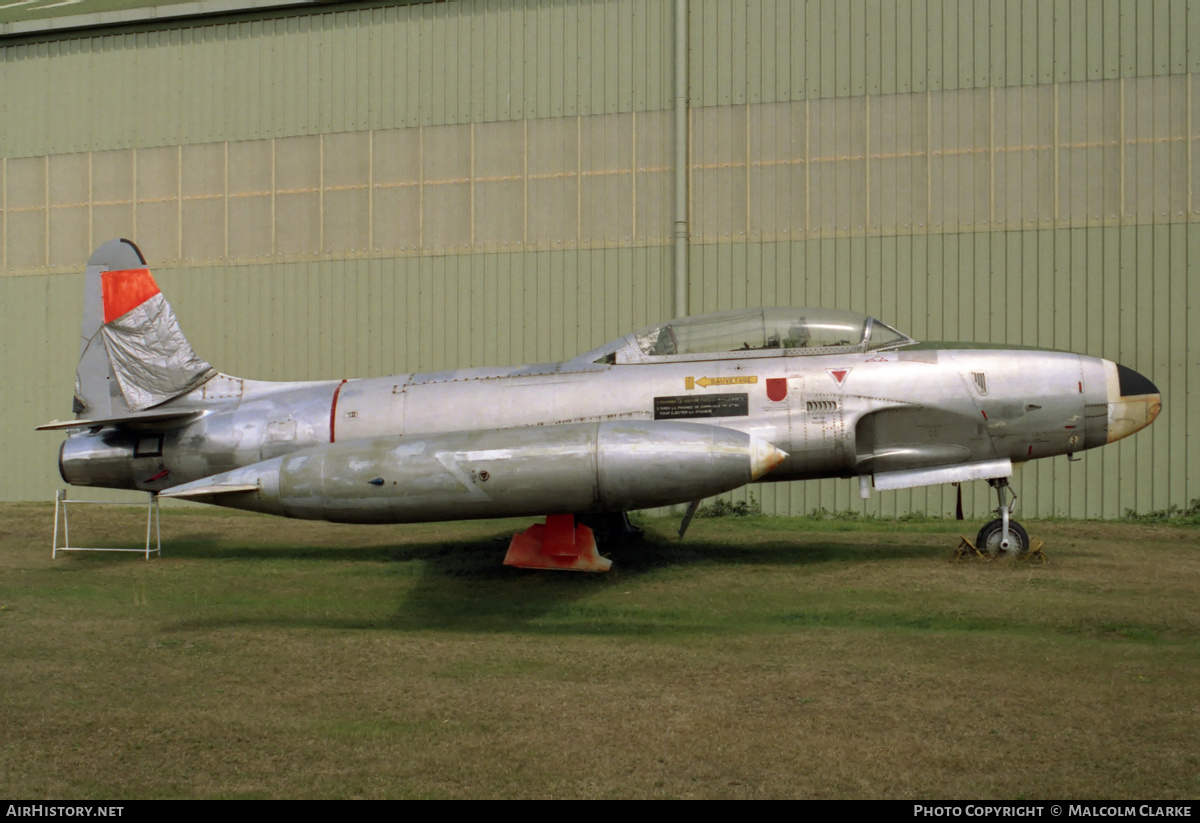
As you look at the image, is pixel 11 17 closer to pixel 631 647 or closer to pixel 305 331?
pixel 305 331

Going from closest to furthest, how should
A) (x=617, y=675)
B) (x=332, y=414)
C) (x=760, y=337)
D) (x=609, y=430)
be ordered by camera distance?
(x=617, y=675), (x=609, y=430), (x=760, y=337), (x=332, y=414)

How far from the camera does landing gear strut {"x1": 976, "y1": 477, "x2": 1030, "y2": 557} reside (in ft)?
34.7

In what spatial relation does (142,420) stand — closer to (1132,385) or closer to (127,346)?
(127,346)

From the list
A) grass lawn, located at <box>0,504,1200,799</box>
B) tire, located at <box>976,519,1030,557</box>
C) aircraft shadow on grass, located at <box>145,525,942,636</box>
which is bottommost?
aircraft shadow on grass, located at <box>145,525,942,636</box>

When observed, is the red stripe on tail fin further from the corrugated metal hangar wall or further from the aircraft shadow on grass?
the corrugated metal hangar wall

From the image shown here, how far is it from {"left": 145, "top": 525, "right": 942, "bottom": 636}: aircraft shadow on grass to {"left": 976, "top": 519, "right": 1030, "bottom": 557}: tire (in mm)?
703

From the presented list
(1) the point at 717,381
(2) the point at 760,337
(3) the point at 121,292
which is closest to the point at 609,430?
(1) the point at 717,381

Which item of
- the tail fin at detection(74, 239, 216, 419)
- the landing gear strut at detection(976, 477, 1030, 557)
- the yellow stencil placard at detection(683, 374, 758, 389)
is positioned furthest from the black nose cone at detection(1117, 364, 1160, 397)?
the tail fin at detection(74, 239, 216, 419)

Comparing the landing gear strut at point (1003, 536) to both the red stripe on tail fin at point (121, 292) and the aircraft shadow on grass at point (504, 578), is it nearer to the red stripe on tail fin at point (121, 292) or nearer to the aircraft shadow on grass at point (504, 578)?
the aircraft shadow on grass at point (504, 578)

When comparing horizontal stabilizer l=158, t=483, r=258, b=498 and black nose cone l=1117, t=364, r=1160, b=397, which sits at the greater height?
black nose cone l=1117, t=364, r=1160, b=397

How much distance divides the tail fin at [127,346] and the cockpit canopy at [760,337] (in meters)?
5.66

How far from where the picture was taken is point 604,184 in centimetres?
1697

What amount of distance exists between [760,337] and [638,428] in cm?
243

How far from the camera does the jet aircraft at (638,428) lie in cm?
901
